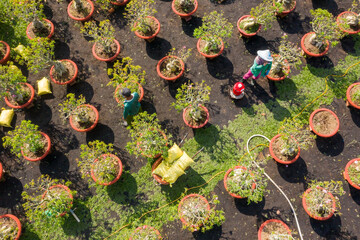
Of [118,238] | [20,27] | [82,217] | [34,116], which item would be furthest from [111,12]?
[118,238]

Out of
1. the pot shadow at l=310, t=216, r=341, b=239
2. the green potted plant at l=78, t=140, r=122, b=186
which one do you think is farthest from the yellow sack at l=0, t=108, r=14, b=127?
the pot shadow at l=310, t=216, r=341, b=239

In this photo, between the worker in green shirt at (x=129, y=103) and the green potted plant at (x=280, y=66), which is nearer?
the worker in green shirt at (x=129, y=103)

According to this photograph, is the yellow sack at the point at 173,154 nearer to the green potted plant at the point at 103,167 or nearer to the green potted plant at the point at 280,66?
the green potted plant at the point at 103,167

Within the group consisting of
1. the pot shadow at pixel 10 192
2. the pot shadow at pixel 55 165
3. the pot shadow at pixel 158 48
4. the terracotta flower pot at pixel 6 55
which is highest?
the pot shadow at pixel 158 48

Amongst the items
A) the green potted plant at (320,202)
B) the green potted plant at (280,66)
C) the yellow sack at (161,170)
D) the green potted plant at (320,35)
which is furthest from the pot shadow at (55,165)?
the green potted plant at (320,35)

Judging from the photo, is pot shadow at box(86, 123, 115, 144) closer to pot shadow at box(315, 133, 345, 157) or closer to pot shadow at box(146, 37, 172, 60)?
pot shadow at box(146, 37, 172, 60)

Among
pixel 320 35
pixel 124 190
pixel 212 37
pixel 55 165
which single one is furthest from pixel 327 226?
pixel 55 165

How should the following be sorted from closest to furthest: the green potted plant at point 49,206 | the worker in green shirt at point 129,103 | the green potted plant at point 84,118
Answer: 1. the green potted plant at point 49,206
2. the worker in green shirt at point 129,103
3. the green potted plant at point 84,118

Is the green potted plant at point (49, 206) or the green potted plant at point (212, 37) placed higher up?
the green potted plant at point (212, 37)
